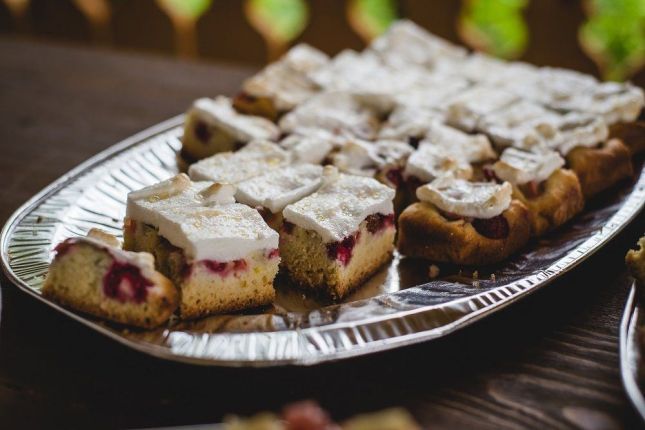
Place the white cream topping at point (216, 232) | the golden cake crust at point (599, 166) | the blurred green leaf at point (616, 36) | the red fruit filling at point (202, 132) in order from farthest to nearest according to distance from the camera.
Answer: the blurred green leaf at point (616, 36) → the red fruit filling at point (202, 132) → the golden cake crust at point (599, 166) → the white cream topping at point (216, 232)

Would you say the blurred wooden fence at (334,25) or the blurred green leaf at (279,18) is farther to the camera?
the blurred green leaf at (279,18)

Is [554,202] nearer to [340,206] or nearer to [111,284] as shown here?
[340,206]

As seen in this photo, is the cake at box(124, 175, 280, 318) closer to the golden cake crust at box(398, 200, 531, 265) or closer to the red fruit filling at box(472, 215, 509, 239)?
the golden cake crust at box(398, 200, 531, 265)

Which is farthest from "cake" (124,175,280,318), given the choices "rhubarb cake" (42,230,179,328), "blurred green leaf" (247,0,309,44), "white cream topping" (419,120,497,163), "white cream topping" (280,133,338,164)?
"blurred green leaf" (247,0,309,44)

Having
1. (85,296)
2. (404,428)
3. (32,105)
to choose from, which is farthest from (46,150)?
(404,428)

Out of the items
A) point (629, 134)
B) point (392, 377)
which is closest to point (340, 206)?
point (392, 377)

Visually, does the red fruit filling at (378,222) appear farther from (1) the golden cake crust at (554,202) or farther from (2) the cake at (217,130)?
(2) the cake at (217,130)

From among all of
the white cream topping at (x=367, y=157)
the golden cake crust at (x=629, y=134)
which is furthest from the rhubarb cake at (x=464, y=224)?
the golden cake crust at (x=629, y=134)
